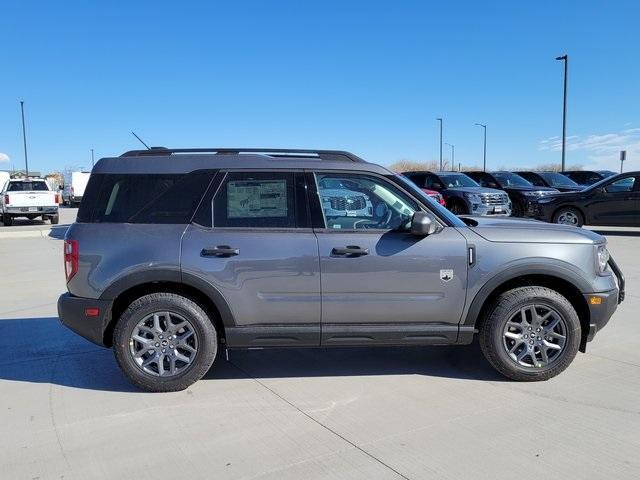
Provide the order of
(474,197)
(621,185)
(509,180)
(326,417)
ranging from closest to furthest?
(326,417) < (621,185) < (474,197) < (509,180)

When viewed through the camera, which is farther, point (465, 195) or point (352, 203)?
point (465, 195)

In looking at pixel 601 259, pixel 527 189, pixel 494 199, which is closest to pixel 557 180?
pixel 527 189

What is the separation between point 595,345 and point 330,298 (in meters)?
2.88

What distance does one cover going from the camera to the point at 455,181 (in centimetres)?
1762

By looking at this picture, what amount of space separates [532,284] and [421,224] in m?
1.13

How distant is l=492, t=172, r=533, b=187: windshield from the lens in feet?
64.3

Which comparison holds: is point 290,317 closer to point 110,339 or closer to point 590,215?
point 110,339

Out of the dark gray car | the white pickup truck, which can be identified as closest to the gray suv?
the dark gray car

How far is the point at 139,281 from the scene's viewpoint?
13.9 ft

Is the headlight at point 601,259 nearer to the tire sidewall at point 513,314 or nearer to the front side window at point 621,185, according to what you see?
the tire sidewall at point 513,314

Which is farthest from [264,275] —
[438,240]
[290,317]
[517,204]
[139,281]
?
[517,204]

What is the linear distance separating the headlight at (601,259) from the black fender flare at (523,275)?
20 centimetres

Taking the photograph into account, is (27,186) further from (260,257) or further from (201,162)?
Answer: (260,257)

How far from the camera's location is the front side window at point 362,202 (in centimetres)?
443
